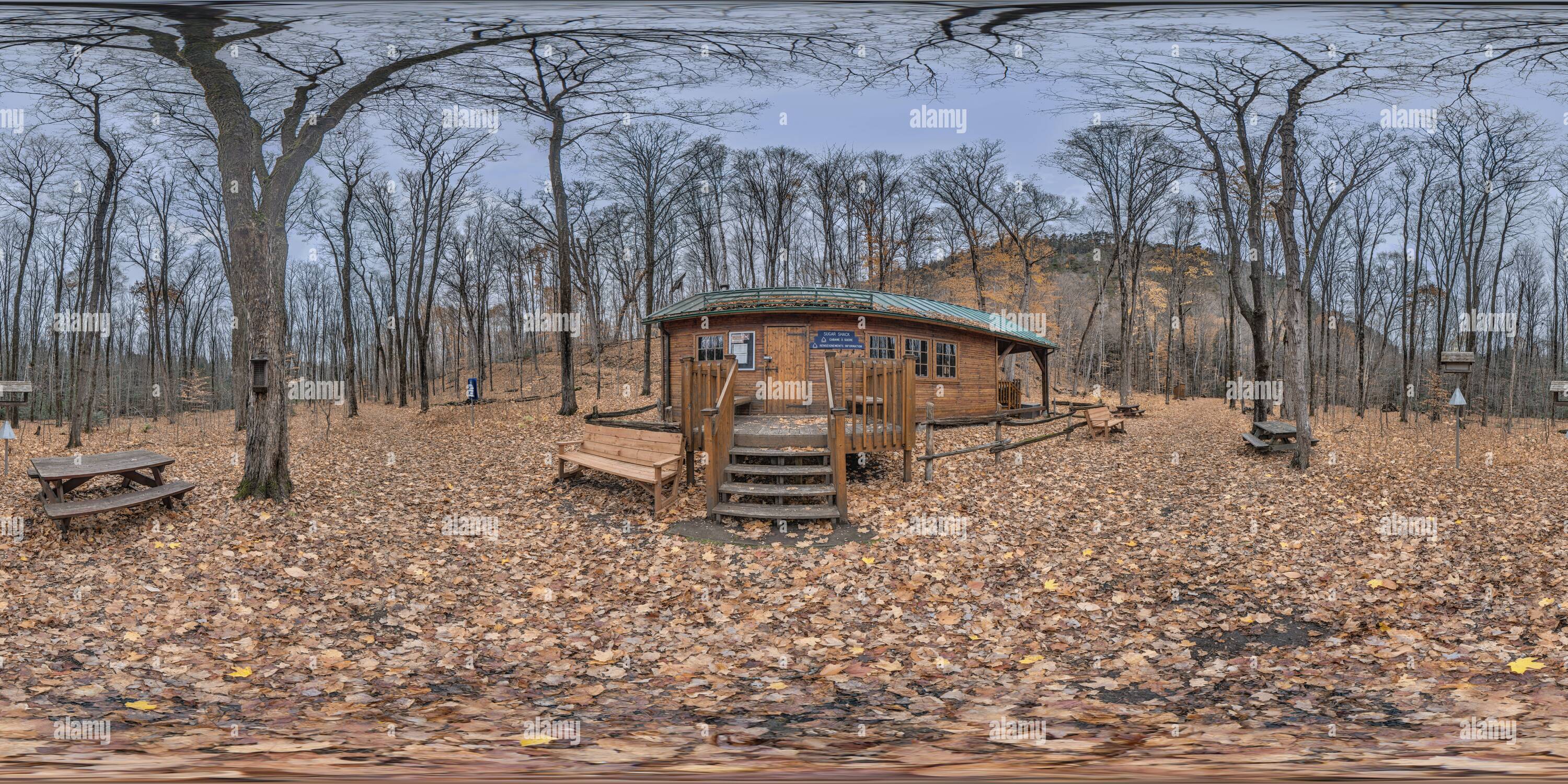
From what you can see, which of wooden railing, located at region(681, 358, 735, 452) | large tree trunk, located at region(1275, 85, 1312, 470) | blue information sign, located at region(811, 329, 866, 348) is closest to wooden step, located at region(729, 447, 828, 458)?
wooden railing, located at region(681, 358, 735, 452)

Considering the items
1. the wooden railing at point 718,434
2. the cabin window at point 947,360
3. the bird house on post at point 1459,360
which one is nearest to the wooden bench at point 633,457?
the wooden railing at point 718,434

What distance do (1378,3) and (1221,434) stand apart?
42.2 ft

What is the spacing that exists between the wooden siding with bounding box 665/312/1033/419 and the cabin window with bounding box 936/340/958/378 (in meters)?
0.12

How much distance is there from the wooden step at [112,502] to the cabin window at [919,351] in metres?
13.0

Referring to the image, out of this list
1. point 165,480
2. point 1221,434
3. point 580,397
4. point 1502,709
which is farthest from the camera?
point 580,397

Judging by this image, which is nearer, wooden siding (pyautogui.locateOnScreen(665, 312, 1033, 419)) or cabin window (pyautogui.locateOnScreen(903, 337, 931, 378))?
wooden siding (pyautogui.locateOnScreen(665, 312, 1033, 419))

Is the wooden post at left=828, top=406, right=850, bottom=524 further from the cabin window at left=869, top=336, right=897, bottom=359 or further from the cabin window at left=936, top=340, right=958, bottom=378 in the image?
the cabin window at left=936, top=340, right=958, bottom=378

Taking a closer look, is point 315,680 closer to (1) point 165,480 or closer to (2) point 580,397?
(1) point 165,480

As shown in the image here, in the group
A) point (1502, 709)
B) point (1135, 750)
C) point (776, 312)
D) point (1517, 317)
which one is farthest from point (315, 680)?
point (1517, 317)

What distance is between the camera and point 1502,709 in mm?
2623

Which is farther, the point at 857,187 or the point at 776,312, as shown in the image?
the point at 857,187

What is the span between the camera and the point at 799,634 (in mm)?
4242

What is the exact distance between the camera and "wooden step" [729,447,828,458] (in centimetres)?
764

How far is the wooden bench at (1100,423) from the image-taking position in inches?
559
